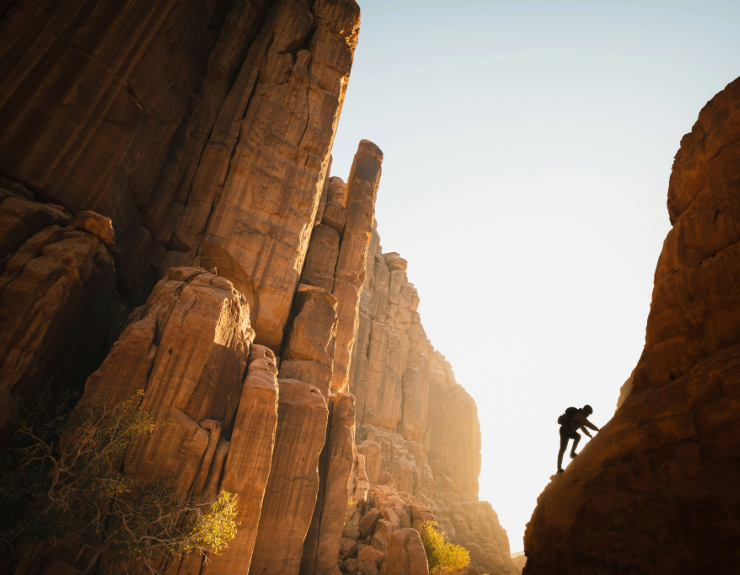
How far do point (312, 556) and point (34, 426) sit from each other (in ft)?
55.4

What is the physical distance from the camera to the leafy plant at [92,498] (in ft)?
44.7

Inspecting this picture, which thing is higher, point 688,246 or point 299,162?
point 299,162

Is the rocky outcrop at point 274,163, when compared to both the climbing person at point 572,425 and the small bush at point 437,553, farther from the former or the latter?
the small bush at point 437,553

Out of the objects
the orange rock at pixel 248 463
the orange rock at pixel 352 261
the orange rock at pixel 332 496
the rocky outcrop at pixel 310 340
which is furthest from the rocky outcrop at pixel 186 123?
the orange rock at pixel 248 463

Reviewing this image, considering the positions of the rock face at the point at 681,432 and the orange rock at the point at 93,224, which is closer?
the rock face at the point at 681,432

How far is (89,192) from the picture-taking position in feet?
66.0

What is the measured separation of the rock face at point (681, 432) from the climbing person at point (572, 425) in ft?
5.08

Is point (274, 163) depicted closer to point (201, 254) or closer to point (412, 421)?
point (201, 254)

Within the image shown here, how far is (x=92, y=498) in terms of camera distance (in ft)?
48.6

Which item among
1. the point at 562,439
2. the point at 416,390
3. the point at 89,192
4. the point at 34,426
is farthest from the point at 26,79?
the point at 416,390

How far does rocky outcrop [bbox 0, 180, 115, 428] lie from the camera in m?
14.9

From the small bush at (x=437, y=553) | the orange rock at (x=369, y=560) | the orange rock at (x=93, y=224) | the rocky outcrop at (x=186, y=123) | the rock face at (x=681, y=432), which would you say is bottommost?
the orange rock at (x=369, y=560)

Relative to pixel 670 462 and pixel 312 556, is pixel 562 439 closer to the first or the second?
pixel 670 462

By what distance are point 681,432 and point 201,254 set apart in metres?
26.5
